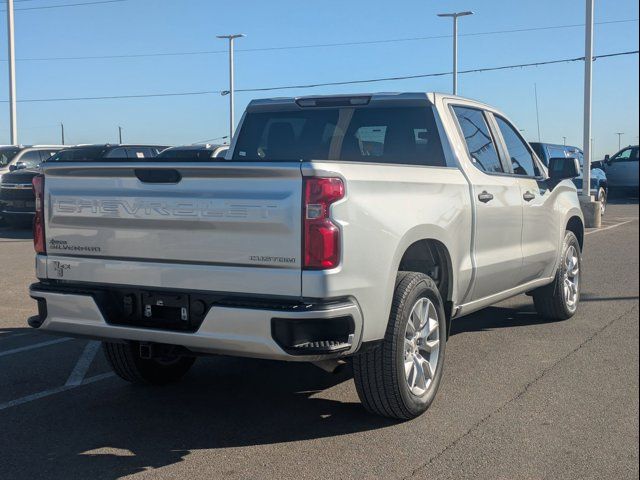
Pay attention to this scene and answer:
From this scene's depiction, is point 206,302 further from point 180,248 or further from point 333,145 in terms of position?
point 333,145

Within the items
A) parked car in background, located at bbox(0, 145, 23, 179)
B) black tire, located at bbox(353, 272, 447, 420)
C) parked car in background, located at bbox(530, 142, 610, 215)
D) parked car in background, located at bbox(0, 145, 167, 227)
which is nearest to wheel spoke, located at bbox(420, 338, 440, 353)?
black tire, located at bbox(353, 272, 447, 420)

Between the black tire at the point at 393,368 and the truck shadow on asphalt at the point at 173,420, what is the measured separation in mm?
177

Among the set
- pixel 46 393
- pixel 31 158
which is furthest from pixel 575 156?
pixel 46 393

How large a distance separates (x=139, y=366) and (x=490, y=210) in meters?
2.76

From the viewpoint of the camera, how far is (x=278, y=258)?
3916 mm

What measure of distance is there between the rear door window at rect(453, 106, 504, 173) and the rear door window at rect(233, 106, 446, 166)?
13.4 inches

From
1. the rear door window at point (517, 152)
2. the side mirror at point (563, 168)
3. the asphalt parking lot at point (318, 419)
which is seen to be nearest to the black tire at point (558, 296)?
the asphalt parking lot at point (318, 419)

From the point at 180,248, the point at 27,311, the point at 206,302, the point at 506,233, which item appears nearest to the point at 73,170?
the point at 180,248

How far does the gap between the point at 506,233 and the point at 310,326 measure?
2620mm

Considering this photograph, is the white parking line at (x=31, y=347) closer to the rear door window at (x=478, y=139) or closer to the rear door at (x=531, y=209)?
the rear door window at (x=478, y=139)

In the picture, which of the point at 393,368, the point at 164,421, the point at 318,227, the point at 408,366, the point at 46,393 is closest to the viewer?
the point at 318,227

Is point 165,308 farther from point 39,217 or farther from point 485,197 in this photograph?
point 485,197

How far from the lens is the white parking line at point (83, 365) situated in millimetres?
5605

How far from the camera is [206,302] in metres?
4.10
